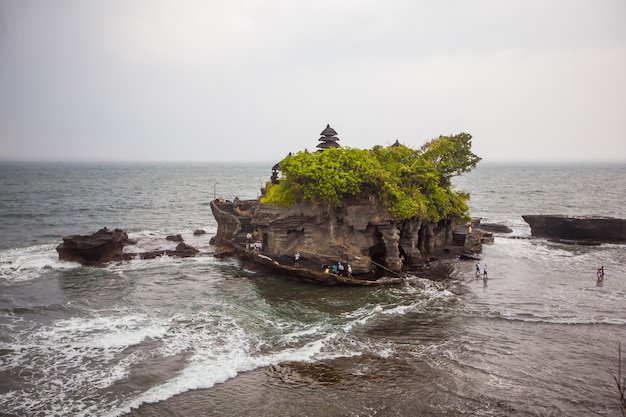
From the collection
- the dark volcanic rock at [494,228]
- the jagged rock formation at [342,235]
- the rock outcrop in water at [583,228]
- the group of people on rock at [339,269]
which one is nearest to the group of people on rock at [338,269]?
the group of people on rock at [339,269]

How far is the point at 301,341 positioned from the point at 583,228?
3590 centimetres

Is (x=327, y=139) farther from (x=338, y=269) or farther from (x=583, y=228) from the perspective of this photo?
(x=583, y=228)

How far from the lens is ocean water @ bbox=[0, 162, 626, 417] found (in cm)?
1722

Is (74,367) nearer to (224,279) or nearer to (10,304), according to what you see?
(10,304)

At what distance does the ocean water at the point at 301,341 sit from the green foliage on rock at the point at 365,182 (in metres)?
5.31

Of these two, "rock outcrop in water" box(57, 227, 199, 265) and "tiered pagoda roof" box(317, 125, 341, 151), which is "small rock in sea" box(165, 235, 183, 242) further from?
"tiered pagoda roof" box(317, 125, 341, 151)

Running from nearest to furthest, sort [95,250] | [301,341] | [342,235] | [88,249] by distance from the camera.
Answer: [301,341]
[342,235]
[88,249]
[95,250]

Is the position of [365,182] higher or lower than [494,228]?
higher

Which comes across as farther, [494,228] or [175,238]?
[494,228]

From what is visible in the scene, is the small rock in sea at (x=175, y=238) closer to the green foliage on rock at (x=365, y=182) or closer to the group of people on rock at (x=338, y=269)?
the green foliage on rock at (x=365, y=182)

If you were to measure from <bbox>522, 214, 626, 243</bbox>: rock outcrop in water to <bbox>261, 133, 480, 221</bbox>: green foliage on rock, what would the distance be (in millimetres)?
15646

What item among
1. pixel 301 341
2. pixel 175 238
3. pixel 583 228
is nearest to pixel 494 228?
pixel 583 228

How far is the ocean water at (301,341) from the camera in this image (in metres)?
17.2

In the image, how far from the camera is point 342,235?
3259 centimetres
